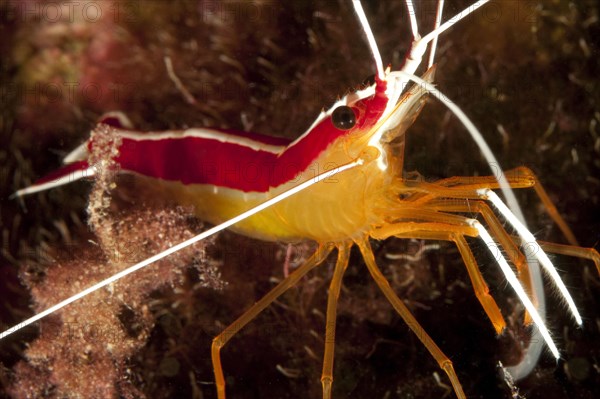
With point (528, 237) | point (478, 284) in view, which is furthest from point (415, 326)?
point (528, 237)

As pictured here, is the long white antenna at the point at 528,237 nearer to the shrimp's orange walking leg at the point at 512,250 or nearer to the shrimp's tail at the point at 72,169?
the shrimp's orange walking leg at the point at 512,250

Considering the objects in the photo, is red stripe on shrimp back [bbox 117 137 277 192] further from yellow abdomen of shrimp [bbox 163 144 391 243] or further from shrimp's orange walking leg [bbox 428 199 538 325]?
shrimp's orange walking leg [bbox 428 199 538 325]

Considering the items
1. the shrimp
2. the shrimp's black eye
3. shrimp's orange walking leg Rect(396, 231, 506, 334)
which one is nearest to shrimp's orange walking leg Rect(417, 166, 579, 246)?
the shrimp

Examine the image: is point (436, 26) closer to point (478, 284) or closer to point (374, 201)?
point (374, 201)

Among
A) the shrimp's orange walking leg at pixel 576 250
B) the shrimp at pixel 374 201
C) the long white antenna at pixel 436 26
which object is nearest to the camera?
the long white antenna at pixel 436 26

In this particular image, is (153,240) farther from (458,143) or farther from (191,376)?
(458,143)

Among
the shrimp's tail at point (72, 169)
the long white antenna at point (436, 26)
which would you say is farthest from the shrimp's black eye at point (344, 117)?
the shrimp's tail at point (72, 169)

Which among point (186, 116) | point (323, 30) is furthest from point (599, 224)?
point (186, 116)
